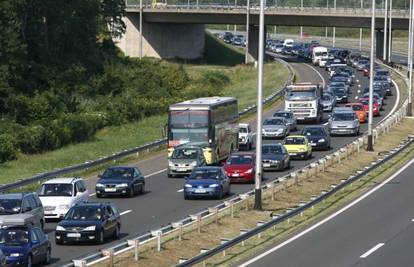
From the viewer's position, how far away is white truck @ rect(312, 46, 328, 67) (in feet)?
454

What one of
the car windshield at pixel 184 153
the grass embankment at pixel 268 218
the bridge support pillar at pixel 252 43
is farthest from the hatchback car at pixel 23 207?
the bridge support pillar at pixel 252 43

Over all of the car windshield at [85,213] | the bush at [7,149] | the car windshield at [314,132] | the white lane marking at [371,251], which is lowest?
the bush at [7,149]

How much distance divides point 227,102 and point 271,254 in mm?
28653

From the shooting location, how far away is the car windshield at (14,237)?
30.9 meters

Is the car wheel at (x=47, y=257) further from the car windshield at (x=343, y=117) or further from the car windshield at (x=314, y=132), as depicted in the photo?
the car windshield at (x=343, y=117)

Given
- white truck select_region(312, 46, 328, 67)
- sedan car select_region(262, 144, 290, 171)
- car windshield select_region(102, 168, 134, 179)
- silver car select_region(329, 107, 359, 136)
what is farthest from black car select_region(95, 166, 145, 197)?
white truck select_region(312, 46, 328, 67)

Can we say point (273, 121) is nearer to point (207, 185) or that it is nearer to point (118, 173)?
point (118, 173)

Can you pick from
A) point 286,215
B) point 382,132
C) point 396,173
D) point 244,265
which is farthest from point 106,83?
point 244,265

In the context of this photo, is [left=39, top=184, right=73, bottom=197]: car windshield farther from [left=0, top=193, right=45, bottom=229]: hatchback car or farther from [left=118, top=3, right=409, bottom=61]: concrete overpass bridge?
[left=118, top=3, right=409, bottom=61]: concrete overpass bridge

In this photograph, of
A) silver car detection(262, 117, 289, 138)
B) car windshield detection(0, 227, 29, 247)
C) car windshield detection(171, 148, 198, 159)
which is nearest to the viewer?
car windshield detection(0, 227, 29, 247)

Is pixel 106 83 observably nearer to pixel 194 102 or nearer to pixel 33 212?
pixel 194 102

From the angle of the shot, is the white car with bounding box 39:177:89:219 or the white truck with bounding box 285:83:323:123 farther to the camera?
the white truck with bounding box 285:83:323:123

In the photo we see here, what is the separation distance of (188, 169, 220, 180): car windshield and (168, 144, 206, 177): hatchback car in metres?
6.45

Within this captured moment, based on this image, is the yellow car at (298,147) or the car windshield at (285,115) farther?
the car windshield at (285,115)
